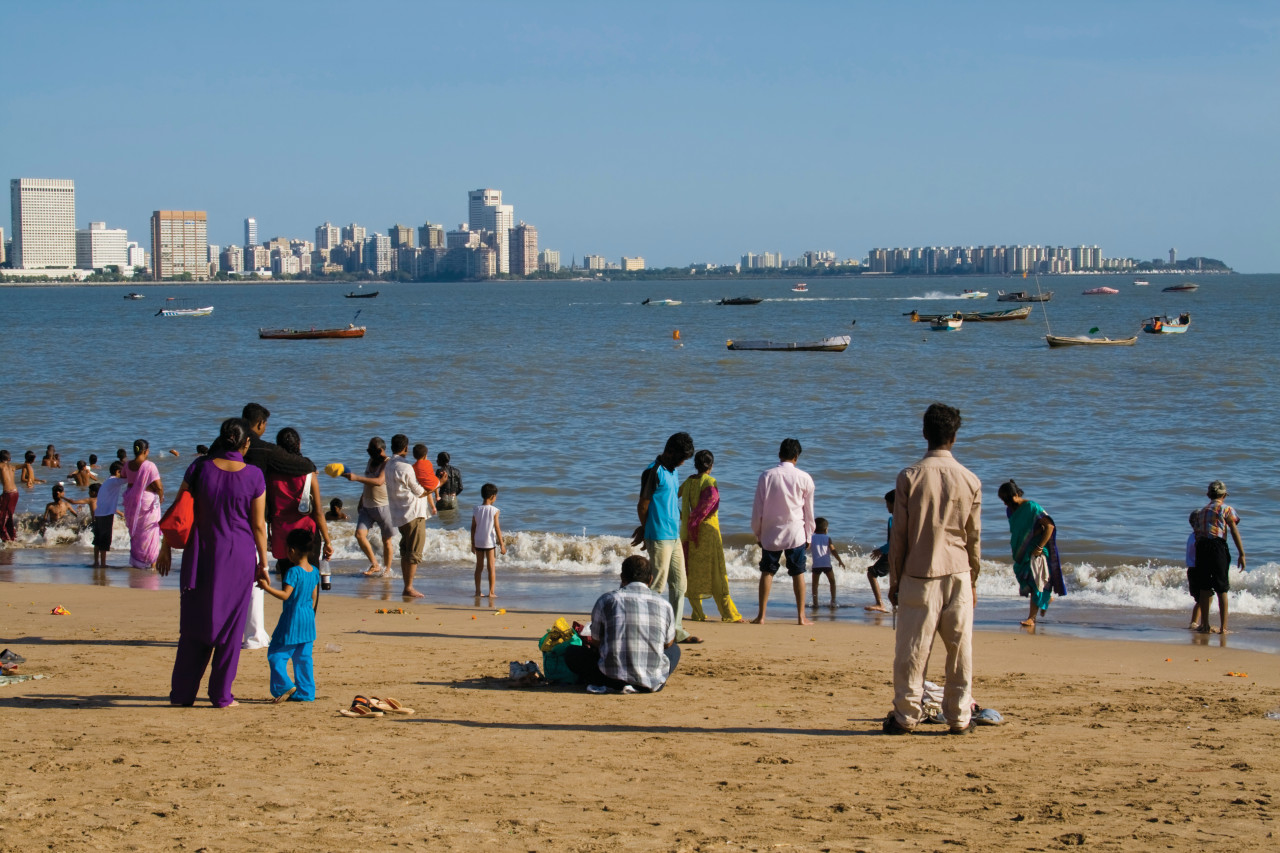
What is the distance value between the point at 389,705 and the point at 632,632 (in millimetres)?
1548

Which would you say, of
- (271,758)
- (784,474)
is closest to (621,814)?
(271,758)

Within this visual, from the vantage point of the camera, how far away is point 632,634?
7.66 meters

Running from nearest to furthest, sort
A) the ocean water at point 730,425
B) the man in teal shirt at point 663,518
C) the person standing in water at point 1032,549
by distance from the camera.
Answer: the man in teal shirt at point 663,518
the person standing in water at point 1032,549
the ocean water at point 730,425

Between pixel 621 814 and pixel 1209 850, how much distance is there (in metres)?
2.37

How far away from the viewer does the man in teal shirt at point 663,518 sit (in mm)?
9055

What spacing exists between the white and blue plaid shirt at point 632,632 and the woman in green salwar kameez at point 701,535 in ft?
7.17

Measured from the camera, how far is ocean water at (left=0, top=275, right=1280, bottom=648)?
607 inches

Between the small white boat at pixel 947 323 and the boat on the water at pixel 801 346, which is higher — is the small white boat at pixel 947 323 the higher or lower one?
the higher one

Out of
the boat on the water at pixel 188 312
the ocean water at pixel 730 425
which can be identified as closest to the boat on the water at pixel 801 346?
the ocean water at pixel 730 425

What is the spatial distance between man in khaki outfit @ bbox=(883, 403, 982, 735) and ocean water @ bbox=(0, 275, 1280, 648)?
18.0 ft

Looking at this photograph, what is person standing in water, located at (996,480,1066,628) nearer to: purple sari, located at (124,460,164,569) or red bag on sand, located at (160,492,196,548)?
red bag on sand, located at (160,492,196,548)

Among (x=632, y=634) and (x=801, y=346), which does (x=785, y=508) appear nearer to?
(x=632, y=634)

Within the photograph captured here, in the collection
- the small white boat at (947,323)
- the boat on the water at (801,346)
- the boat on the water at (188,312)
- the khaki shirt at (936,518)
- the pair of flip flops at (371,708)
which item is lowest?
the pair of flip flops at (371,708)

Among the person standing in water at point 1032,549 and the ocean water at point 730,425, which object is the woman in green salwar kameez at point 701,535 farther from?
the person standing in water at point 1032,549
